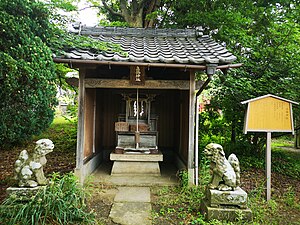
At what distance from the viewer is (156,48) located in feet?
19.2

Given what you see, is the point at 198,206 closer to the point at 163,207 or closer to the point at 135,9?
the point at 163,207

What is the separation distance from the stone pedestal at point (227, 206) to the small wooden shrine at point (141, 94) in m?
1.48

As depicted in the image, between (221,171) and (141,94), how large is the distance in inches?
144

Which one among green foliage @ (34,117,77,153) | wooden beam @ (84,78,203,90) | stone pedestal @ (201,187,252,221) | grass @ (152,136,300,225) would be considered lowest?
grass @ (152,136,300,225)

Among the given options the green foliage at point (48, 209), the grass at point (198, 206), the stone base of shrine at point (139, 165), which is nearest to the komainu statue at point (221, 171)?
the grass at point (198, 206)

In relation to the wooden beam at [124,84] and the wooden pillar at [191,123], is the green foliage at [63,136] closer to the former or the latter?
the wooden beam at [124,84]

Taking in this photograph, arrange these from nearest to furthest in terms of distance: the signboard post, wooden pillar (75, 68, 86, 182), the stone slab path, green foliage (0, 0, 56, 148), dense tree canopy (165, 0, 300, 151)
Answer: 1. green foliage (0, 0, 56, 148)
2. the stone slab path
3. the signboard post
4. wooden pillar (75, 68, 86, 182)
5. dense tree canopy (165, 0, 300, 151)

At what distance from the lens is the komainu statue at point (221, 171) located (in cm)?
390

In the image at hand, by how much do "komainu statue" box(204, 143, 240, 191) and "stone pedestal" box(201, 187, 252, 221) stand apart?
12cm

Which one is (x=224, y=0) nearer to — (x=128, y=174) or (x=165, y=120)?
(x=165, y=120)

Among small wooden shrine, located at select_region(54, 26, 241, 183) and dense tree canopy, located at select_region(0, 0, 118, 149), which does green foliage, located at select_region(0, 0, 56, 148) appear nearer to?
dense tree canopy, located at select_region(0, 0, 118, 149)

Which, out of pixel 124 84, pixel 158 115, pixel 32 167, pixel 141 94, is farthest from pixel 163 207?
pixel 158 115

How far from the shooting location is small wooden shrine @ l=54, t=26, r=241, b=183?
4883mm

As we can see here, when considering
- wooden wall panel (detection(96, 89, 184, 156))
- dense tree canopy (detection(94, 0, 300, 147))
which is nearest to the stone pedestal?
dense tree canopy (detection(94, 0, 300, 147))
